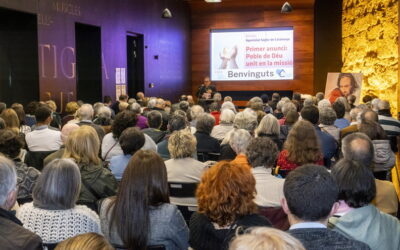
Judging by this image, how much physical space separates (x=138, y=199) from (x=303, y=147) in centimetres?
212

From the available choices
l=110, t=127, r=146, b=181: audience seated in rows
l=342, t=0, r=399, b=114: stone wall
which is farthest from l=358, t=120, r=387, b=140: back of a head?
l=342, t=0, r=399, b=114: stone wall

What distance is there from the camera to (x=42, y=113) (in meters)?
5.93

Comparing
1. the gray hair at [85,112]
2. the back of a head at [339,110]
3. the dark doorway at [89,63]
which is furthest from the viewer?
the dark doorway at [89,63]

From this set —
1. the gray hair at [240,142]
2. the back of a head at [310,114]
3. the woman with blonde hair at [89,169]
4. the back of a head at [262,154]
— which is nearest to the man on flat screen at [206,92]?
the back of a head at [310,114]

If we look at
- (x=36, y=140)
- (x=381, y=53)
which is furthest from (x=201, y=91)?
(x=36, y=140)

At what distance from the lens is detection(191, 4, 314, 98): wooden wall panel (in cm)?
1773

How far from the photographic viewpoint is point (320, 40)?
16797 millimetres

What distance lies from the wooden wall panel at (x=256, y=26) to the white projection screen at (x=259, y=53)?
0.54ft

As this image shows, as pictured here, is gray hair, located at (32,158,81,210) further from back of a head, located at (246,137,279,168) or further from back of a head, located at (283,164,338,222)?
back of a head, located at (246,137,279,168)

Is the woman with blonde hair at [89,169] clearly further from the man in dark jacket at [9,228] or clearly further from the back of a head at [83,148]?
the man in dark jacket at [9,228]

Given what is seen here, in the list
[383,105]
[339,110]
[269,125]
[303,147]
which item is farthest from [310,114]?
[383,105]

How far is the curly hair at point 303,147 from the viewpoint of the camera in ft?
15.0

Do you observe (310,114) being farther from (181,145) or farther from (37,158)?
(37,158)

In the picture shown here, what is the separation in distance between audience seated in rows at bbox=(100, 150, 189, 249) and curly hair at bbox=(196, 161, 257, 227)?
0.63ft
